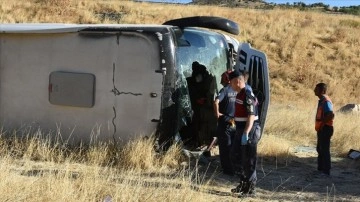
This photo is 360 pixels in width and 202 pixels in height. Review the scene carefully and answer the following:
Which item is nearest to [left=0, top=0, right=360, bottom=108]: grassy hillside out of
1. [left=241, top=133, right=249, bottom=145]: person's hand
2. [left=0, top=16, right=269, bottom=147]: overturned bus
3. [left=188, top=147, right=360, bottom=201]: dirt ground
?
[left=188, top=147, right=360, bottom=201]: dirt ground

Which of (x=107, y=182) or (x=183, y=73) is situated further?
(x=183, y=73)

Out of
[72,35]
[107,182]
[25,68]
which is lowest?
[107,182]

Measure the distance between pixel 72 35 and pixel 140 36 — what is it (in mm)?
1107

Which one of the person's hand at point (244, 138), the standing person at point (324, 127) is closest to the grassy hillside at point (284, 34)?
the standing person at point (324, 127)

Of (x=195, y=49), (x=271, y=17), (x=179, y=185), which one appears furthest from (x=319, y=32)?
(x=179, y=185)

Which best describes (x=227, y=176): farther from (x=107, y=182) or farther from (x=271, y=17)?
(x=271, y=17)

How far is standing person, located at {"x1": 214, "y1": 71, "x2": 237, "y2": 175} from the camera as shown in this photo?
7500mm

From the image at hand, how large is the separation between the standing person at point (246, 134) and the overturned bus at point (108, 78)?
1.30m

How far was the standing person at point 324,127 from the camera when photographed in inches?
322

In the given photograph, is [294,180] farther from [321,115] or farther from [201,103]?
[201,103]

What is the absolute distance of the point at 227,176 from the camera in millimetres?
7629

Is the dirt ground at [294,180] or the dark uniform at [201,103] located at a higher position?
the dark uniform at [201,103]

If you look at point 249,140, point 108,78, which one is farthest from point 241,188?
point 108,78

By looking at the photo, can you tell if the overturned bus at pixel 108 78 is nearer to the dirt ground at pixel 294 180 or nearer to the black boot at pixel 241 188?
the dirt ground at pixel 294 180
